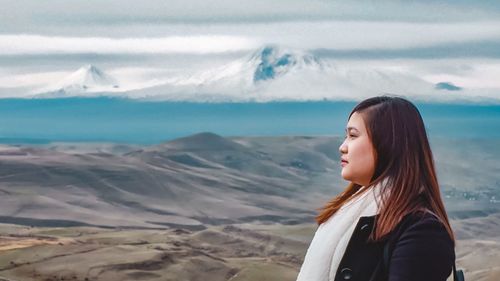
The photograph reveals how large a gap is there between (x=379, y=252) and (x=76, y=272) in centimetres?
16726

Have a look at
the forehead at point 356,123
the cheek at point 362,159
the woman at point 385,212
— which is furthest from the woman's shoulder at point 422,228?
the forehead at point 356,123

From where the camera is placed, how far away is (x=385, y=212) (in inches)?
296

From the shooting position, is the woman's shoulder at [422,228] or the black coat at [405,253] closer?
the black coat at [405,253]

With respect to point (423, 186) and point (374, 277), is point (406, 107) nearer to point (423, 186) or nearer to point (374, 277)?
point (423, 186)

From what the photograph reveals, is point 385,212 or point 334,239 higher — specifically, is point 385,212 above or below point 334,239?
above

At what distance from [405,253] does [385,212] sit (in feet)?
1.33

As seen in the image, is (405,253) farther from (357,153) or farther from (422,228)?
(357,153)

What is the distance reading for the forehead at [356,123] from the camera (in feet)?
26.0

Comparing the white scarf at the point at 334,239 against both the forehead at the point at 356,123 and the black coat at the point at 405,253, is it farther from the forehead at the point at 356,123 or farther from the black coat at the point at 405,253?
the forehead at the point at 356,123

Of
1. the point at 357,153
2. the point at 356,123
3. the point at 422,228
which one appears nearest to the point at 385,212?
the point at 422,228

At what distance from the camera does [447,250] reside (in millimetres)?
7246

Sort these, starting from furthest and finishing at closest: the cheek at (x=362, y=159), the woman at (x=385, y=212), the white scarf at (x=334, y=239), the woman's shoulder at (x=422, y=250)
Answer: the cheek at (x=362, y=159), the white scarf at (x=334, y=239), the woman at (x=385, y=212), the woman's shoulder at (x=422, y=250)

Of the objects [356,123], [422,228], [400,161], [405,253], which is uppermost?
[356,123]

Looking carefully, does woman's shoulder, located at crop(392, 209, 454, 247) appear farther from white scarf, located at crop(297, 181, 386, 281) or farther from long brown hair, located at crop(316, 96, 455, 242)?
white scarf, located at crop(297, 181, 386, 281)
